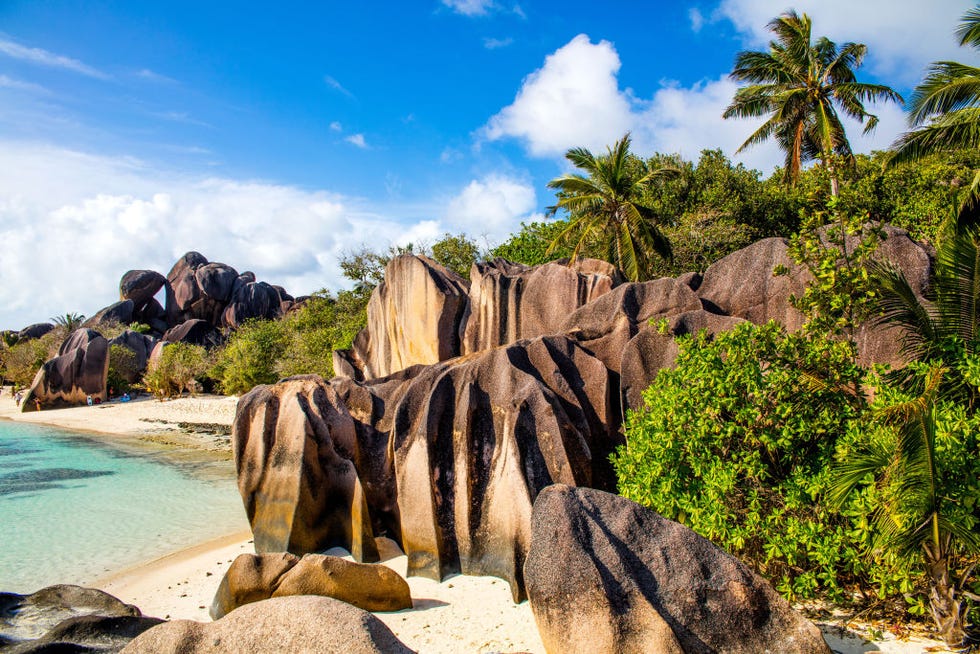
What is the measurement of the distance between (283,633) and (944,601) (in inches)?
198

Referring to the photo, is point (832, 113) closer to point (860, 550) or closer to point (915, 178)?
point (915, 178)

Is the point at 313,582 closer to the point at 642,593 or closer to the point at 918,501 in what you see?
the point at 642,593

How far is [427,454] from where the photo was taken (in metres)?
8.09

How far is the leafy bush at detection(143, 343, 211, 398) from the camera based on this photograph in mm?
34312

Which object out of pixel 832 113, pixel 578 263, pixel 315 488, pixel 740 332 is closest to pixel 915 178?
pixel 832 113

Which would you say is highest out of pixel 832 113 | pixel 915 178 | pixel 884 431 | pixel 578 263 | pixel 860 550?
pixel 832 113

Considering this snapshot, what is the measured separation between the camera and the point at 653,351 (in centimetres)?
838

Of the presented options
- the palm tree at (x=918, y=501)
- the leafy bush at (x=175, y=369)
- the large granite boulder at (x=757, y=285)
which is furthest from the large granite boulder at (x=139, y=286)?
the palm tree at (x=918, y=501)

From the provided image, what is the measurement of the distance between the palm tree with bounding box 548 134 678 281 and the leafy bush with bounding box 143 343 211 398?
22.9m


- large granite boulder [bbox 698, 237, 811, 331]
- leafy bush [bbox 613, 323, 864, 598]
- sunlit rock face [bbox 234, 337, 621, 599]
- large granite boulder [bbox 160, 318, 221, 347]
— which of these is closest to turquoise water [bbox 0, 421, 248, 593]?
sunlit rock face [bbox 234, 337, 621, 599]

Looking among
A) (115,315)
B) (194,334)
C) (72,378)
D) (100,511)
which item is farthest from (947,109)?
(115,315)

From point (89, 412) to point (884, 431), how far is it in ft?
118

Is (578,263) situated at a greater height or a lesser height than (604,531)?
greater

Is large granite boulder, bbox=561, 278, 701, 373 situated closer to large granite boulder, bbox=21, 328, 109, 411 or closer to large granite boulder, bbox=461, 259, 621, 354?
large granite boulder, bbox=461, 259, 621, 354
